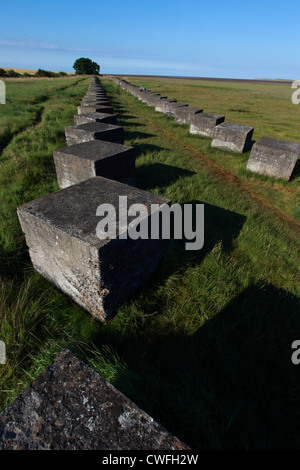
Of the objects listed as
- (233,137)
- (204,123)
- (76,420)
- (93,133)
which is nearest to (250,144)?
(233,137)

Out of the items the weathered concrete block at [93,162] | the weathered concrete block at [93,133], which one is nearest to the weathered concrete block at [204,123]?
the weathered concrete block at [93,133]

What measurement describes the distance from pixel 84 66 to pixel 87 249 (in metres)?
91.9

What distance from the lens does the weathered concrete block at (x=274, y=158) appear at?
611 centimetres

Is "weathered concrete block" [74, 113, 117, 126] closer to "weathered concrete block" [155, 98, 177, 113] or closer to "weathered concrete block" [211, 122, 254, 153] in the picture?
"weathered concrete block" [211, 122, 254, 153]

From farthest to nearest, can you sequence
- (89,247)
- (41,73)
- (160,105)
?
(41,73) → (160,105) → (89,247)

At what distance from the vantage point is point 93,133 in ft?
15.8

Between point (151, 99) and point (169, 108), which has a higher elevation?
point (151, 99)

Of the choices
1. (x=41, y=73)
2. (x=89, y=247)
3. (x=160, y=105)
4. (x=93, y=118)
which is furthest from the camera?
(x=41, y=73)

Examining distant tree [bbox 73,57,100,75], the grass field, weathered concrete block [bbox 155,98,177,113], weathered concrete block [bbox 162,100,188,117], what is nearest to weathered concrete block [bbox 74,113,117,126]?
the grass field

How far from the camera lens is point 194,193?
4.67m

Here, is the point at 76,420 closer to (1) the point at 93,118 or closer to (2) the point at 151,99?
(1) the point at 93,118

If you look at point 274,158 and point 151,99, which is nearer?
point 274,158
